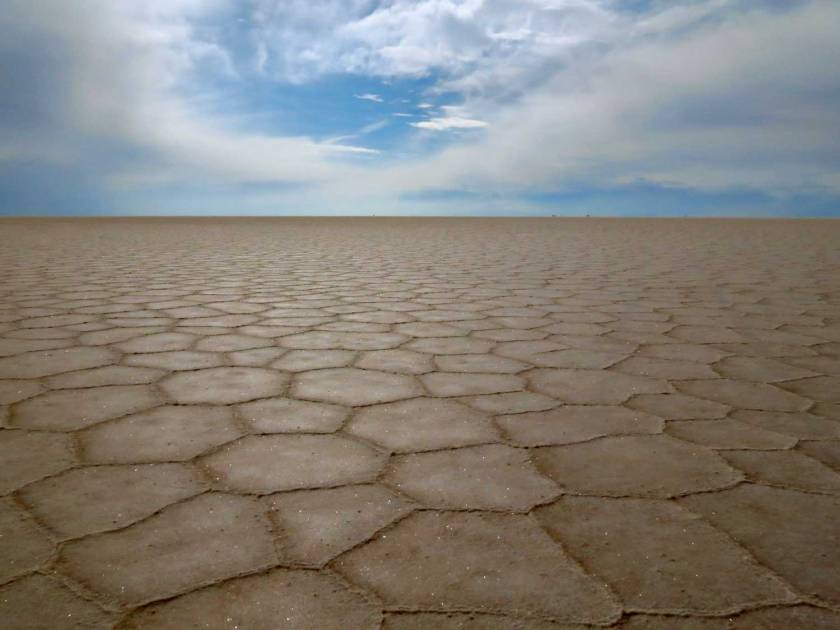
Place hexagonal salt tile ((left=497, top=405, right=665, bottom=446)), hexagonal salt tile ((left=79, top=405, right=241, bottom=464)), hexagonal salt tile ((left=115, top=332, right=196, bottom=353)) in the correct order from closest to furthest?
1. hexagonal salt tile ((left=79, top=405, right=241, bottom=464))
2. hexagonal salt tile ((left=497, top=405, right=665, bottom=446))
3. hexagonal salt tile ((left=115, top=332, right=196, bottom=353))

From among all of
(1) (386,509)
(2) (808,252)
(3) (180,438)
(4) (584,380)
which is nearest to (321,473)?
(1) (386,509)

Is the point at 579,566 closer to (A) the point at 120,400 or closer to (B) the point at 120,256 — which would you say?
(A) the point at 120,400

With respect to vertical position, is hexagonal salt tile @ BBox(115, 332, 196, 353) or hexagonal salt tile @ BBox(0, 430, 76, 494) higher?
hexagonal salt tile @ BBox(0, 430, 76, 494)

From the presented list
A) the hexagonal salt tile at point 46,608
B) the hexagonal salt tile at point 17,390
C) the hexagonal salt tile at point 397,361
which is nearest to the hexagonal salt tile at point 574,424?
the hexagonal salt tile at point 397,361

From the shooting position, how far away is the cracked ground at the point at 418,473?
766 mm

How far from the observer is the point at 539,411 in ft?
4.71

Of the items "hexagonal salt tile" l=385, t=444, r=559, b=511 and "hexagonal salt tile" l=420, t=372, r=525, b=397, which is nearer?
"hexagonal salt tile" l=385, t=444, r=559, b=511

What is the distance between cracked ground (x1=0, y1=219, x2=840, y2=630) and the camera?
30.1 inches

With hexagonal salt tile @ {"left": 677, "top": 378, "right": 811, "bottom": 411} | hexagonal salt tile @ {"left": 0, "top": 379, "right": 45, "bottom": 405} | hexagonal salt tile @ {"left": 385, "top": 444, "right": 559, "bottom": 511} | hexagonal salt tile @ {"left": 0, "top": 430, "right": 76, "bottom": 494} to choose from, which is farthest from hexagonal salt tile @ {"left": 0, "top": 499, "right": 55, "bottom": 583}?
hexagonal salt tile @ {"left": 677, "top": 378, "right": 811, "bottom": 411}

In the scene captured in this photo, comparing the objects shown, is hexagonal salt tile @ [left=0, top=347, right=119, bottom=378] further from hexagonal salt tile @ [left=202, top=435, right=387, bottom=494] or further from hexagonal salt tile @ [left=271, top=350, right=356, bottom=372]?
hexagonal salt tile @ [left=202, top=435, right=387, bottom=494]

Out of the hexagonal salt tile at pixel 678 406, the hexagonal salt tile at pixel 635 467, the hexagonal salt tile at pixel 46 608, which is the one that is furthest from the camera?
the hexagonal salt tile at pixel 678 406

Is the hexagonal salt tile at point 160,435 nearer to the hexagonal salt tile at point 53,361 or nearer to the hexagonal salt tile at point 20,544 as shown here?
the hexagonal salt tile at point 20,544

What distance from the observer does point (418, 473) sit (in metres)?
1.09

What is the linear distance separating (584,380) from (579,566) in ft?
2.95
